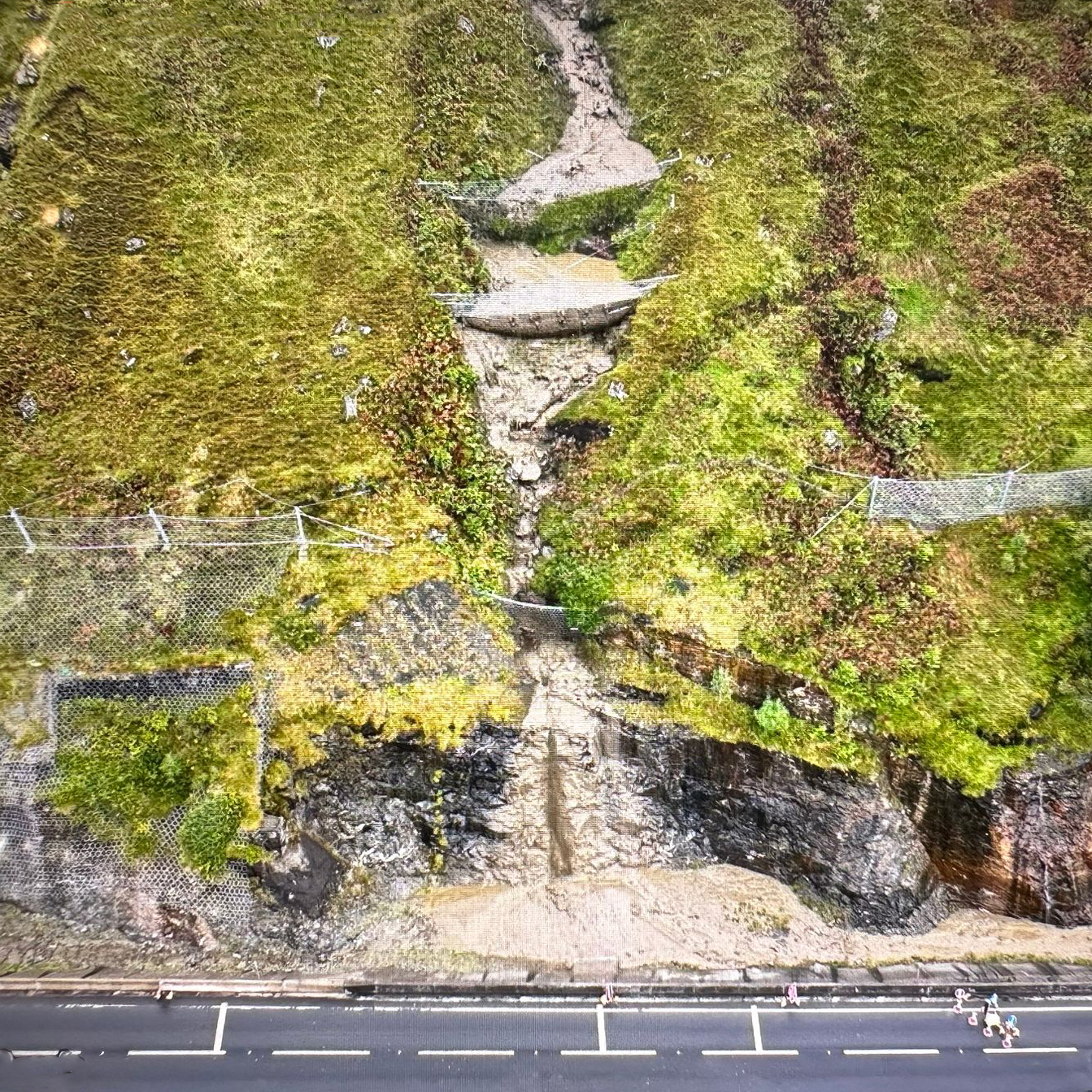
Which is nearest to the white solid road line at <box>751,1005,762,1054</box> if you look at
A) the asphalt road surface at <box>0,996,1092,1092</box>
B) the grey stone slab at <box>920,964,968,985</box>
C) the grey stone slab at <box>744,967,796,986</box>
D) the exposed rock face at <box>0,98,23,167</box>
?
the asphalt road surface at <box>0,996,1092,1092</box>

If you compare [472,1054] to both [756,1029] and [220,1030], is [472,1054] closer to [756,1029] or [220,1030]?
[220,1030]

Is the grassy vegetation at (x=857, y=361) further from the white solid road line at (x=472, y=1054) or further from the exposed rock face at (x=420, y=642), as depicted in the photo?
the white solid road line at (x=472, y=1054)

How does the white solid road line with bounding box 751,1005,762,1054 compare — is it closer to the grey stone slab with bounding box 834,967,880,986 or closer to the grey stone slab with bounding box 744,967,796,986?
the grey stone slab with bounding box 744,967,796,986

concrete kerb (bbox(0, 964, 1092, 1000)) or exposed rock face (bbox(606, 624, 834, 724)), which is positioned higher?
exposed rock face (bbox(606, 624, 834, 724))

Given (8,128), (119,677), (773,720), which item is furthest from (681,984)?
(8,128)

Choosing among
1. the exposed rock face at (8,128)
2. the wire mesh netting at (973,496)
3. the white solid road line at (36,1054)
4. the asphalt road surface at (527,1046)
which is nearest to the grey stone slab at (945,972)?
the asphalt road surface at (527,1046)
